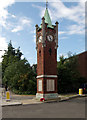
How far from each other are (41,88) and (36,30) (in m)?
9.90

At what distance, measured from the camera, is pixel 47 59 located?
22.5 meters

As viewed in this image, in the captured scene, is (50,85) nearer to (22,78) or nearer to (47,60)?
(47,60)

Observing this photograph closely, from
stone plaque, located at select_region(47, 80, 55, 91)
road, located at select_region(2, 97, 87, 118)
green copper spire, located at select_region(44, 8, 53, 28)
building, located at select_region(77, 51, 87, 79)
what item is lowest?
road, located at select_region(2, 97, 87, 118)

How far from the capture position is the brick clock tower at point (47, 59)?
865 inches

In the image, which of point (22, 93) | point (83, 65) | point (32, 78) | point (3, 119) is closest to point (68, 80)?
point (32, 78)

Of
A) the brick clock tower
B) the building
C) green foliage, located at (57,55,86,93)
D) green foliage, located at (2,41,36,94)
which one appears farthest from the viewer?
green foliage, located at (57,55,86,93)

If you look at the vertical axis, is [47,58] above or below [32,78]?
above

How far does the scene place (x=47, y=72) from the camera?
72.8 ft

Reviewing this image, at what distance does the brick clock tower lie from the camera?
72.1 ft

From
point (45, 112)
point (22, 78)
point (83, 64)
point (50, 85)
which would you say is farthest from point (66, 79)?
point (83, 64)

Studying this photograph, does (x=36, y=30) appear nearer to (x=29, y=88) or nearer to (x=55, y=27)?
(x=55, y=27)

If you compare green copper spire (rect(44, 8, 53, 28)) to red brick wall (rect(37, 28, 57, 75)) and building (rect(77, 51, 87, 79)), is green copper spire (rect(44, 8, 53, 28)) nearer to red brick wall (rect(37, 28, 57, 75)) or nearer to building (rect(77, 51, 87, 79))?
red brick wall (rect(37, 28, 57, 75))

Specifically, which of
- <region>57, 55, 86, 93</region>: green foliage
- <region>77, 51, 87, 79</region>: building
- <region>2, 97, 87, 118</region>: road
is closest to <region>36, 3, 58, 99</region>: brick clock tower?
<region>2, 97, 87, 118</region>: road

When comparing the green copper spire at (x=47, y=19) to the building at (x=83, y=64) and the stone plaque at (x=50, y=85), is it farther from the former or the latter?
the building at (x=83, y=64)
